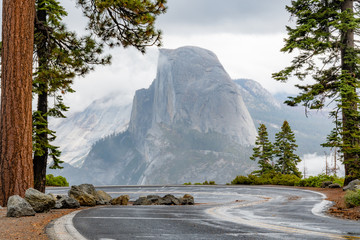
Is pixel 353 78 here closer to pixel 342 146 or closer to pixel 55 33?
pixel 342 146

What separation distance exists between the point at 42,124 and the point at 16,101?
5.26 metres

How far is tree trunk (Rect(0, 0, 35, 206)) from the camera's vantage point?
34.7 ft

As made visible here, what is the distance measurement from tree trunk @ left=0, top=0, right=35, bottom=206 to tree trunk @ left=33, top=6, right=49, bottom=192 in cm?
379

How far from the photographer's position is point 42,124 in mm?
15852

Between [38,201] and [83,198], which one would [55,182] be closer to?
[83,198]

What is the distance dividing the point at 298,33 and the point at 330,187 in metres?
9.84

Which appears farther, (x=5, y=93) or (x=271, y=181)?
(x=271, y=181)

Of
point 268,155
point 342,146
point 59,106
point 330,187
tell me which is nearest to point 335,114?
A: point 342,146

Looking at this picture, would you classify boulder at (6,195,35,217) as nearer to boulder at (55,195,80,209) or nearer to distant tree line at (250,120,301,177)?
boulder at (55,195,80,209)

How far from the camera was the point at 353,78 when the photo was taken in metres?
19.5

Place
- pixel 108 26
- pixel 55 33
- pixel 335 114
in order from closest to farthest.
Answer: pixel 55 33
pixel 108 26
pixel 335 114

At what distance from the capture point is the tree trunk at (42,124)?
15484mm

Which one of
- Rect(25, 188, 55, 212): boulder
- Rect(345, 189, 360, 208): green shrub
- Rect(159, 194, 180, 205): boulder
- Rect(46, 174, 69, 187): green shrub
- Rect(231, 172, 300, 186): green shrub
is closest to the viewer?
Rect(25, 188, 55, 212): boulder

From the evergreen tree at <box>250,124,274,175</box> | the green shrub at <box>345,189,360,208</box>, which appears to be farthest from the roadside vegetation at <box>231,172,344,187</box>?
the green shrub at <box>345,189,360,208</box>
